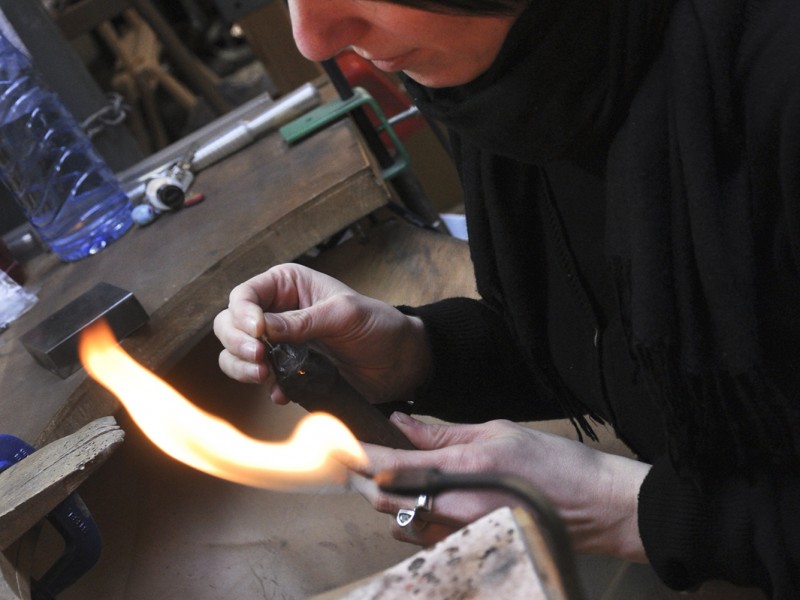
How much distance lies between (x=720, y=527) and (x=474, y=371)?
1.61 feet

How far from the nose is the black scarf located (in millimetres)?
161

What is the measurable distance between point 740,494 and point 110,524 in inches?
34.5

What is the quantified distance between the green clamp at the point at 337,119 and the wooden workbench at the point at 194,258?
26 mm

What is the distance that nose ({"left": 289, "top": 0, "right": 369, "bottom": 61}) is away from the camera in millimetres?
817

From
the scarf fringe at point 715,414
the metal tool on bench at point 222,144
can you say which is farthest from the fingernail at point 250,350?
the metal tool on bench at point 222,144

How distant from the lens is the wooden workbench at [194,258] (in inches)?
51.9

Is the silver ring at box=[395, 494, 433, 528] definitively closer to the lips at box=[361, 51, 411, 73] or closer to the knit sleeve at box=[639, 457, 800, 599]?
the knit sleeve at box=[639, 457, 800, 599]

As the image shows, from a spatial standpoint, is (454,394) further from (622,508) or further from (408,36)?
(408,36)

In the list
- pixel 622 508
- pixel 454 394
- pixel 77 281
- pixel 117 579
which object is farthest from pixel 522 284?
pixel 77 281

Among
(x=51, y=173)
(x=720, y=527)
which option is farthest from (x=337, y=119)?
(x=720, y=527)

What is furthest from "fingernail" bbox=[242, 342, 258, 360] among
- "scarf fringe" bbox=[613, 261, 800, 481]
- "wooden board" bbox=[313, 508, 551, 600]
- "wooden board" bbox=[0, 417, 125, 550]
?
Result: "wooden board" bbox=[313, 508, 551, 600]

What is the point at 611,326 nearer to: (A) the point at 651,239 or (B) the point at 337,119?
(A) the point at 651,239

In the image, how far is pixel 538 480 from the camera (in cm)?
91

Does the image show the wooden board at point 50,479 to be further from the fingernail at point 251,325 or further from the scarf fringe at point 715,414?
the scarf fringe at point 715,414
